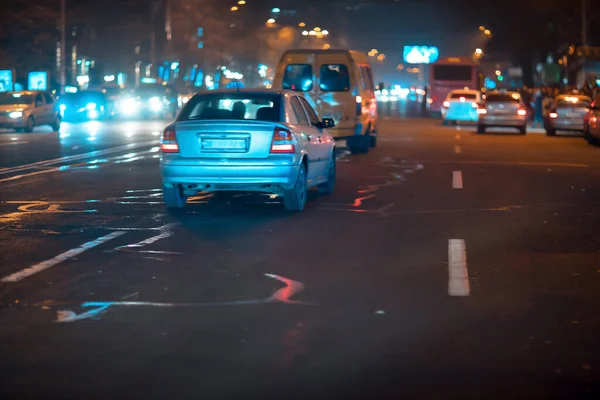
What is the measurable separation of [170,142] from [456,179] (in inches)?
280

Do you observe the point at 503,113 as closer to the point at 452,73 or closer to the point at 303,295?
the point at 452,73

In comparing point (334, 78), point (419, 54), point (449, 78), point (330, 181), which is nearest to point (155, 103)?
point (449, 78)

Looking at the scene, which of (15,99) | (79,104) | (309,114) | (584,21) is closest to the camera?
(309,114)

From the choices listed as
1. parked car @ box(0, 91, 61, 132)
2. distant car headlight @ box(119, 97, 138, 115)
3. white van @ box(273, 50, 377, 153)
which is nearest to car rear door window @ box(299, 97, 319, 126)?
white van @ box(273, 50, 377, 153)

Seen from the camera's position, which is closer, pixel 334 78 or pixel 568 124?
pixel 334 78

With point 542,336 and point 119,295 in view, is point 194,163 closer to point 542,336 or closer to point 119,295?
point 119,295

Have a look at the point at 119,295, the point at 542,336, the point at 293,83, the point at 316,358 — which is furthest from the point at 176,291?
the point at 293,83

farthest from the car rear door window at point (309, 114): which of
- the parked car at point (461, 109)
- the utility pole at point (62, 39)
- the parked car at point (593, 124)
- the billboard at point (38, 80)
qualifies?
the billboard at point (38, 80)

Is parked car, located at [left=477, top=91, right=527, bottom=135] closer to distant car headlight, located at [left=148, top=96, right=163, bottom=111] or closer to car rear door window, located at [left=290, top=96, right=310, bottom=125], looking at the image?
car rear door window, located at [left=290, top=96, right=310, bottom=125]

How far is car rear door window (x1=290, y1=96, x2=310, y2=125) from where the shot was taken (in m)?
14.8

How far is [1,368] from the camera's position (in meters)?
6.27

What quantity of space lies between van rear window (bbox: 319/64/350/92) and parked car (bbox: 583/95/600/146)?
9515mm

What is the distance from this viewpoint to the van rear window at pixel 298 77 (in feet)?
82.5

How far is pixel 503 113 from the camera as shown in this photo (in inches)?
1534
